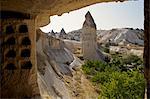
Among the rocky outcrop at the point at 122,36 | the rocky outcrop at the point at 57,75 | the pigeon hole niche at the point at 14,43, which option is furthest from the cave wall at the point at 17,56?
the rocky outcrop at the point at 122,36

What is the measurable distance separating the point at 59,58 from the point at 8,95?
52.3ft

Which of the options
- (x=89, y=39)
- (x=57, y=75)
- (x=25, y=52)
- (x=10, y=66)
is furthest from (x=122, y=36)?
(x=10, y=66)

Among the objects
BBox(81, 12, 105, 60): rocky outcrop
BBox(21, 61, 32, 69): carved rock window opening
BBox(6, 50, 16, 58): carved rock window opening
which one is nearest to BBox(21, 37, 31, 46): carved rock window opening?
BBox(6, 50, 16, 58): carved rock window opening

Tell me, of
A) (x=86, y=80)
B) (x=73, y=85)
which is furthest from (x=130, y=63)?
(x=73, y=85)

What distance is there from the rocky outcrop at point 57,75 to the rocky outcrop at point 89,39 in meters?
3.18

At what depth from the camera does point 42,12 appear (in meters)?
6.71

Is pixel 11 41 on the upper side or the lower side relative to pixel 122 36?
lower

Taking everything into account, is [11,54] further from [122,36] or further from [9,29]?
[122,36]

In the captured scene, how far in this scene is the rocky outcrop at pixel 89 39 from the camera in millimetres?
28516

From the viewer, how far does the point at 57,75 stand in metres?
17.5

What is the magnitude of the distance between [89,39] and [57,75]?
11978 mm

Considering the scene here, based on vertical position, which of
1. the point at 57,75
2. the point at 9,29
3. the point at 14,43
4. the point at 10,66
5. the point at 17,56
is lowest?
the point at 57,75

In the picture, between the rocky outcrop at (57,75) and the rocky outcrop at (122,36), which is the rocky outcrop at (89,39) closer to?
the rocky outcrop at (57,75)

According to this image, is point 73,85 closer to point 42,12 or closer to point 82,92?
point 82,92
